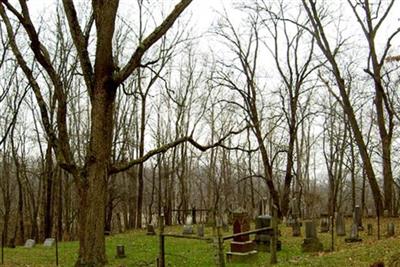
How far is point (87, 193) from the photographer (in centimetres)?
960

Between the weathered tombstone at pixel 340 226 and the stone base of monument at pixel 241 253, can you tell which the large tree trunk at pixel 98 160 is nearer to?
the stone base of monument at pixel 241 253

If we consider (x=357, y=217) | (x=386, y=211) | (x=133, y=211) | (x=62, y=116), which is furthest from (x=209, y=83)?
(x=62, y=116)

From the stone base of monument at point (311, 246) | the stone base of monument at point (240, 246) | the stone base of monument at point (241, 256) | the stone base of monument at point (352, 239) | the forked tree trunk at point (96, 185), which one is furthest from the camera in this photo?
the stone base of monument at point (352, 239)

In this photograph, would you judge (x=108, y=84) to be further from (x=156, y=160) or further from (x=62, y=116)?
(x=156, y=160)

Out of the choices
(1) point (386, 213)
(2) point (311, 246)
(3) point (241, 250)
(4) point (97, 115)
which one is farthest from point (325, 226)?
(4) point (97, 115)

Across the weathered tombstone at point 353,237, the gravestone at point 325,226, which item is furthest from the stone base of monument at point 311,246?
the gravestone at point 325,226

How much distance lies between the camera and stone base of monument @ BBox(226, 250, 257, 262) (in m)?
11.5

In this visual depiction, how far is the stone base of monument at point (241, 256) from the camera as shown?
11516 mm

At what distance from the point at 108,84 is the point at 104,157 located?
1516 millimetres

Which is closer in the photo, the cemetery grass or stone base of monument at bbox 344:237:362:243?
the cemetery grass

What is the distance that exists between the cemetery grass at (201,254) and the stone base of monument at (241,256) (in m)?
0.14

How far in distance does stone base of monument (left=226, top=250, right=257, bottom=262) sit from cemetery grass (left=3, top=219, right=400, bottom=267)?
5.5 inches

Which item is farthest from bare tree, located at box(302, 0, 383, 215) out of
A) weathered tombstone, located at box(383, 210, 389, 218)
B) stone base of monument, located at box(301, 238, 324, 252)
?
stone base of monument, located at box(301, 238, 324, 252)

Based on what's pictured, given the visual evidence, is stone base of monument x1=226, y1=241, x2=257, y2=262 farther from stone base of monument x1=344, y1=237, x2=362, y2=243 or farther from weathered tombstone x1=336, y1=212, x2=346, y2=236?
weathered tombstone x1=336, y1=212, x2=346, y2=236
